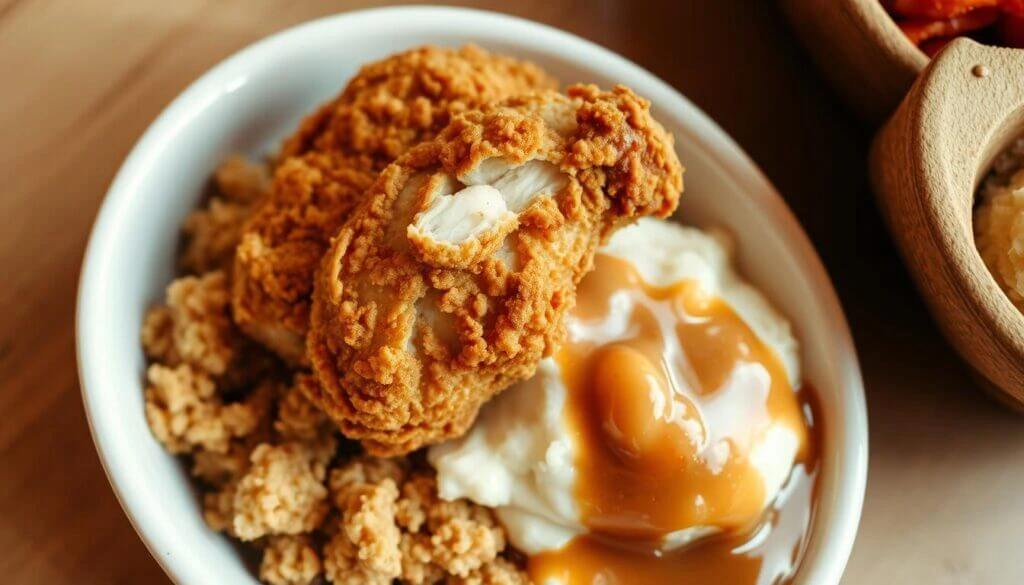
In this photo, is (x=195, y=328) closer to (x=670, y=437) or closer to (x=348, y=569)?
(x=348, y=569)

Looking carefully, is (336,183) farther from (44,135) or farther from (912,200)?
(912,200)

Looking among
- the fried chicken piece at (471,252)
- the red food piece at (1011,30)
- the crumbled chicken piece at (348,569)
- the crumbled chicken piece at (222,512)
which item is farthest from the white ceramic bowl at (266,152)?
the red food piece at (1011,30)

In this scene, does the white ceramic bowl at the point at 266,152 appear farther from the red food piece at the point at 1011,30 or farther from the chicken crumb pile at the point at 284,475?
the red food piece at the point at 1011,30

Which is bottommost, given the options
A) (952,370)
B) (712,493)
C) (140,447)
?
(952,370)

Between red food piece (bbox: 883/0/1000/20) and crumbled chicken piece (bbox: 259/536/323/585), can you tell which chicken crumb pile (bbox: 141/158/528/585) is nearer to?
crumbled chicken piece (bbox: 259/536/323/585)

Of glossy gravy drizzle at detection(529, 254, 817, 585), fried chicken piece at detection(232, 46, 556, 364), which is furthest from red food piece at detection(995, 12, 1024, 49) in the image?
fried chicken piece at detection(232, 46, 556, 364)

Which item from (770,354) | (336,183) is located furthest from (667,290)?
(336,183)
